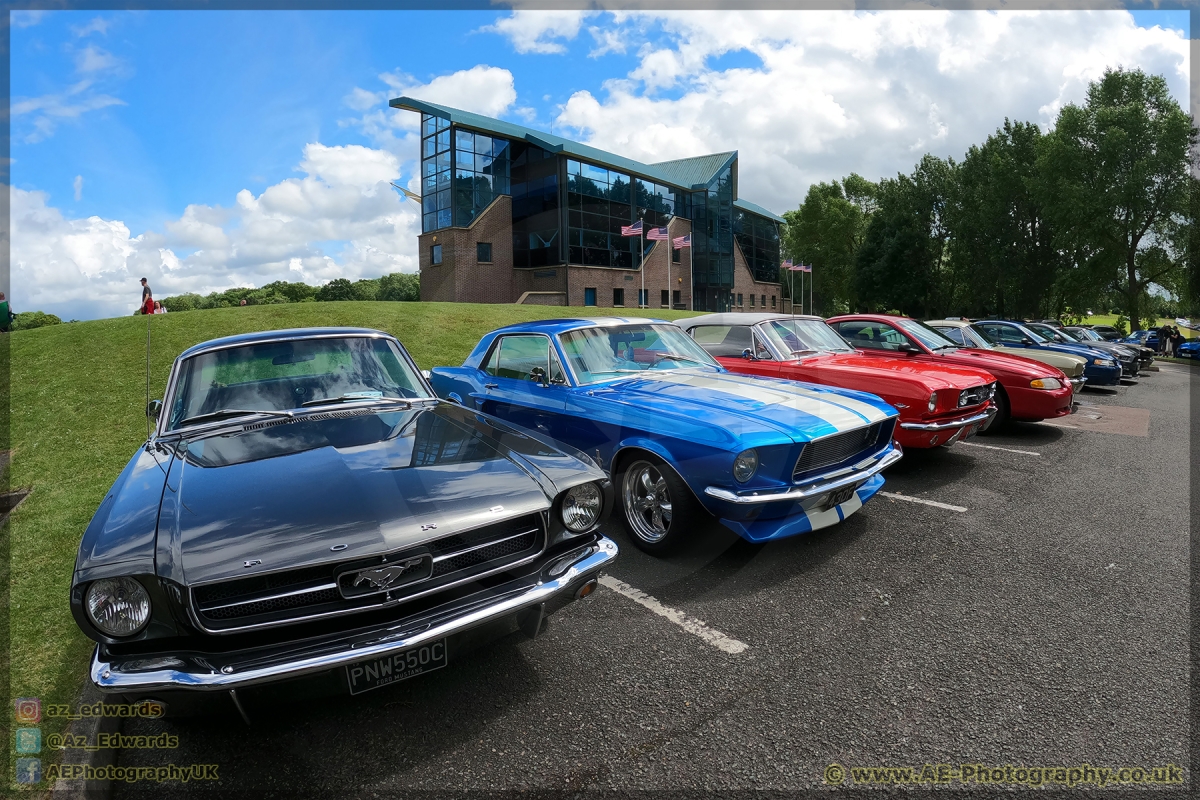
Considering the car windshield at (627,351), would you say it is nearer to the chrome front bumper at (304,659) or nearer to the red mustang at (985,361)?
the chrome front bumper at (304,659)

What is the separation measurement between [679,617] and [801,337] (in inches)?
190

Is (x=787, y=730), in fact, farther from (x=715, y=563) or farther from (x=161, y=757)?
(x=161, y=757)

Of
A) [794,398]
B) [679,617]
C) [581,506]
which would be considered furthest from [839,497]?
[581,506]

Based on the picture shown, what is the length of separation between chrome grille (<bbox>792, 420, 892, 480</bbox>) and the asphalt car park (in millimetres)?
639

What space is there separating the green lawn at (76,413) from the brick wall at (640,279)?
48.6ft

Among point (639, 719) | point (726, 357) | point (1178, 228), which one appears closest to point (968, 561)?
point (639, 719)

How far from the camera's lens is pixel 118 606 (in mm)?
2186

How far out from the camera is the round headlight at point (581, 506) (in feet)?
9.56

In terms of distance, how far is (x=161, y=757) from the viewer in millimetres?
2531

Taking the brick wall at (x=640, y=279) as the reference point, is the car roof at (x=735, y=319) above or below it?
below

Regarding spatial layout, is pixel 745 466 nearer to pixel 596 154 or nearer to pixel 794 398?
pixel 794 398

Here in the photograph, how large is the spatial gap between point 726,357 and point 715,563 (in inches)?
140

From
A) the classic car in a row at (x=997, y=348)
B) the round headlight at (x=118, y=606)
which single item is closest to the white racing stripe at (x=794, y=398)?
the round headlight at (x=118, y=606)

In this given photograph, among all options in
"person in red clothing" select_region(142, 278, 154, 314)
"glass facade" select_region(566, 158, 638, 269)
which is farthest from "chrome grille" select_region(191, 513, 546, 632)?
"glass facade" select_region(566, 158, 638, 269)
